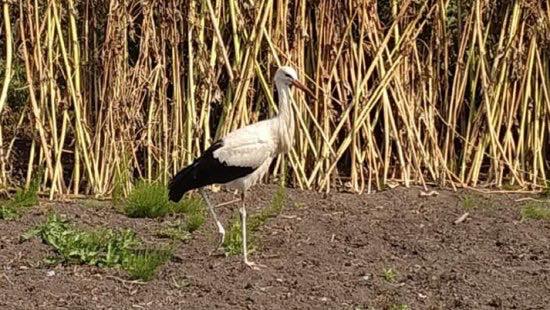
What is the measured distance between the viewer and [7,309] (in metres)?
4.86

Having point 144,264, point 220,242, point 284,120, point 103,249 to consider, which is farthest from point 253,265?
point 284,120

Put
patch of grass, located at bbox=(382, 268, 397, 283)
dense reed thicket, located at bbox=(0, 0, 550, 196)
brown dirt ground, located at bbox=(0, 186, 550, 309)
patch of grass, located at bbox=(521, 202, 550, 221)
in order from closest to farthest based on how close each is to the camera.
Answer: brown dirt ground, located at bbox=(0, 186, 550, 309)
patch of grass, located at bbox=(382, 268, 397, 283)
patch of grass, located at bbox=(521, 202, 550, 221)
dense reed thicket, located at bbox=(0, 0, 550, 196)

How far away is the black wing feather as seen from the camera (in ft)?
19.6

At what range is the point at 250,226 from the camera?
6.36 meters

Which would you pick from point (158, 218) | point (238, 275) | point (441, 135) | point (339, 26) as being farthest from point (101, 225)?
point (441, 135)

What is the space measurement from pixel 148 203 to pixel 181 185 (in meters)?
0.69

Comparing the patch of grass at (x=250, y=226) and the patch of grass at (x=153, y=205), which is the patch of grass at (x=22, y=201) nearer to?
the patch of grass at (x=153, y=205)

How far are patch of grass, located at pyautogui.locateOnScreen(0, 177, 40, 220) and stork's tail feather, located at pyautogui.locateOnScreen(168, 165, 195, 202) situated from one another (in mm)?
1149

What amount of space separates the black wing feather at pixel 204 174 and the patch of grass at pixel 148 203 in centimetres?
58

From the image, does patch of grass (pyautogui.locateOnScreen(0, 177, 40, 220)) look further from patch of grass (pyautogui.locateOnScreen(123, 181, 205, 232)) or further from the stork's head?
the stork's head

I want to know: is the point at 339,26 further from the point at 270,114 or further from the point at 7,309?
the point at 7,309

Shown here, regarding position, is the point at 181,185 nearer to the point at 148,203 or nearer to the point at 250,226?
the point at 250,226

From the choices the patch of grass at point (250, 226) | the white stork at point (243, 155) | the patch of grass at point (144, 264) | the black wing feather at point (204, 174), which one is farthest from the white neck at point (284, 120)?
the patch of grass at point (144, 264)

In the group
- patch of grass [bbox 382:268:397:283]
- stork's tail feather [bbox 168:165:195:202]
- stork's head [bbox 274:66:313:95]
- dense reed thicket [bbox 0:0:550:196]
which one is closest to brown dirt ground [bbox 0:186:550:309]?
patch of grass [bbox 382:268:397:283]
